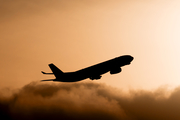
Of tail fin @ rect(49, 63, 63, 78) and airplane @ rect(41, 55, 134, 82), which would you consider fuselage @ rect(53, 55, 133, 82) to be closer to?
airplane @ rect(41, 55, 134, 82)

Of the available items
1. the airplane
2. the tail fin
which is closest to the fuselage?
the airplane

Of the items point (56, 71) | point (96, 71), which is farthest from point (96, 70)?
point (56, 71)

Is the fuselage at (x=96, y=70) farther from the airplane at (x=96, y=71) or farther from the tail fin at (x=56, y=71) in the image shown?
the tail fin at (x=56, y=71)

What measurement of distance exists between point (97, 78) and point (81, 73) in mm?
10633

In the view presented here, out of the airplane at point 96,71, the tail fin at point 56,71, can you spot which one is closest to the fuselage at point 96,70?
the airplane at point 96,71

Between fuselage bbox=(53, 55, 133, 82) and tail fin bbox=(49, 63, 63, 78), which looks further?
tail fin bbox=(49, 63, 63, 78)

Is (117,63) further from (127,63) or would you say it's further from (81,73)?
(81,73)

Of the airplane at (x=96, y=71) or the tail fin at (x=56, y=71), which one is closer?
the airplane at (x=96, y=71)

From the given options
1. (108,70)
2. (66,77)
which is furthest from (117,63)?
(66,77)

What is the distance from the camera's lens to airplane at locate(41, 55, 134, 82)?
11381 centimetres

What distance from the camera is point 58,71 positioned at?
122125 millimetres

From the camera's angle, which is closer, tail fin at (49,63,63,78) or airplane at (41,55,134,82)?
airplane at (41,55,134,82)

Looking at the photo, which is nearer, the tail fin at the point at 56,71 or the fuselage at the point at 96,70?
the fuselage at the point at 96,70

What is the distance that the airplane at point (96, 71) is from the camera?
11381 cm
